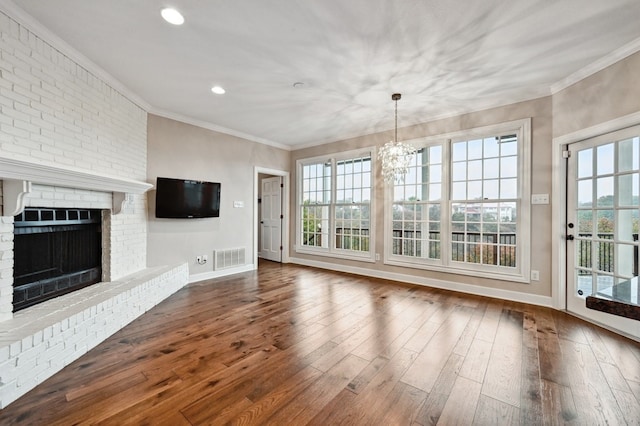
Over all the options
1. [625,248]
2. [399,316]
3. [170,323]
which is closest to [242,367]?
[170,323]

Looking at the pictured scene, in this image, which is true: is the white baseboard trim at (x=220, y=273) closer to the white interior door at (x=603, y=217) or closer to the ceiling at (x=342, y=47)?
the ceiling at (x=342, y=47)

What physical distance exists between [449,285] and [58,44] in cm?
548

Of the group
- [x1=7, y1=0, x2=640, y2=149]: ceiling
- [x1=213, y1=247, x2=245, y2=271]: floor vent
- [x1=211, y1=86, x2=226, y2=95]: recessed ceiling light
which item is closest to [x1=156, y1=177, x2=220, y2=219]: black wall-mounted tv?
[x1=213, y1=247, x2=245, y2=271]: floor vent

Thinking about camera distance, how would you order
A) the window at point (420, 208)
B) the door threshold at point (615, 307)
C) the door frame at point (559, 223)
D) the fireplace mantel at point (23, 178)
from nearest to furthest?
the door threshold at point (615, 307) < the fireplace mantel at point (23, 178) < the door frame at point (559, 223) < the window at point (420, 208)

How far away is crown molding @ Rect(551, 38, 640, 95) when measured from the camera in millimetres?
2521

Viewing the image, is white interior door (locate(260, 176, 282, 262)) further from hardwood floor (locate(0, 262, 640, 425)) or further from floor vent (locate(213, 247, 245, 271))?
hardwood floor (locate(0, 262, 640, 425))

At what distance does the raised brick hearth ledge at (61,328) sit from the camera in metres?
1.72

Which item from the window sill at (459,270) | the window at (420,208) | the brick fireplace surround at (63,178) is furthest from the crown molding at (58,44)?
the window sill at (459,270)

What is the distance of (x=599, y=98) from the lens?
9.42 feet

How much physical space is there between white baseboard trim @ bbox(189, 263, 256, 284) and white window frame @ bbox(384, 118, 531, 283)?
2689mm

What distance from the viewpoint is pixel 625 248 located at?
2707mm

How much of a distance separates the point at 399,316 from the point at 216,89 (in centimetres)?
359

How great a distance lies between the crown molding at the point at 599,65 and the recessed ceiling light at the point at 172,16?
403cm

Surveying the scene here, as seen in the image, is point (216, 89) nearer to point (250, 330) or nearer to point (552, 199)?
point (250, 330)
